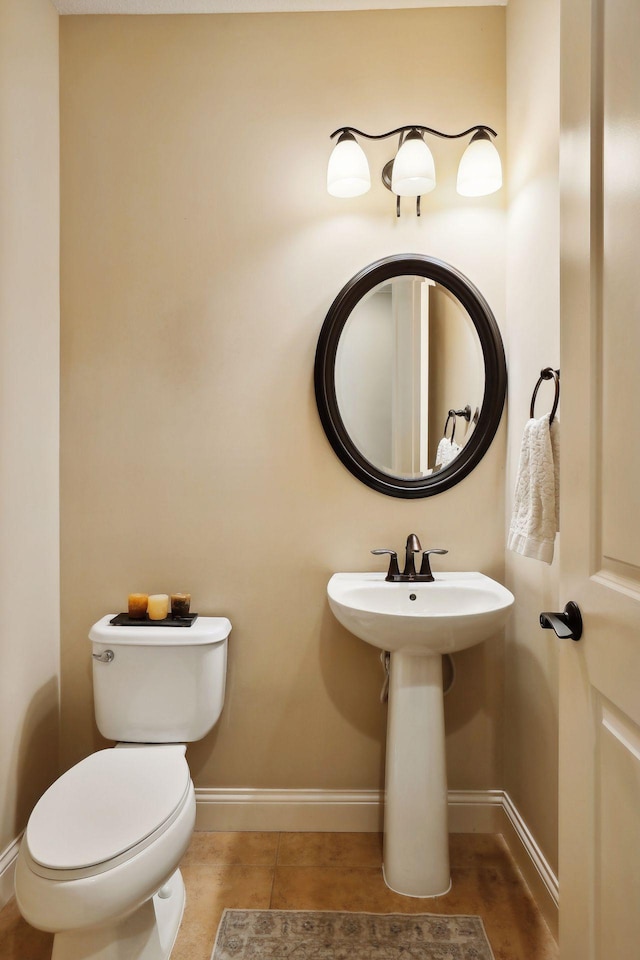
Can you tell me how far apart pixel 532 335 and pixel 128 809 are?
1600mm

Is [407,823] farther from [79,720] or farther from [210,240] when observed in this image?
[210,240]

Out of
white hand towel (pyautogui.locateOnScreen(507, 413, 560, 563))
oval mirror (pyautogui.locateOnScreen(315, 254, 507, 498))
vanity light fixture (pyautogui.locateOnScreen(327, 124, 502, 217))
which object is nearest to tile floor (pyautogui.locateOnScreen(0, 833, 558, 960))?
white hand towel (pyautogui.locateOnScreen(507, 413, 560, 563))

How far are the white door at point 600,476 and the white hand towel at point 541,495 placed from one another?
376 millimetres

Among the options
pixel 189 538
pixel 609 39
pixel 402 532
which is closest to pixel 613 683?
pixel 609 39

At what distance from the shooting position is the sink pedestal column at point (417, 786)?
1729mm

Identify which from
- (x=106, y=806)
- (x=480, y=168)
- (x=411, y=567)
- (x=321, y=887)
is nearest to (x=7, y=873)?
(x=106, y=806)

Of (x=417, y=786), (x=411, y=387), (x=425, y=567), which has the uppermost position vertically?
(x=411, y=387)

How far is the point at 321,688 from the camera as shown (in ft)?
6.78

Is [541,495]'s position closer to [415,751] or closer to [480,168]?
[415,751]

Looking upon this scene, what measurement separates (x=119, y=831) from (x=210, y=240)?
1688mm

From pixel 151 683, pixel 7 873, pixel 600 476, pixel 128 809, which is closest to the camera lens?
pixel 600 476

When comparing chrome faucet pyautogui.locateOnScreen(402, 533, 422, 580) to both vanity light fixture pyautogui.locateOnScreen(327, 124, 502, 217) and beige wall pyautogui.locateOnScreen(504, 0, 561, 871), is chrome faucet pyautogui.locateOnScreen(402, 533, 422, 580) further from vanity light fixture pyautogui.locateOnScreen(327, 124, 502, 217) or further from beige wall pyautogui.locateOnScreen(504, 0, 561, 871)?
vanity light fixture pyautogui.locateOnScreen(327, 124, 502, 217)

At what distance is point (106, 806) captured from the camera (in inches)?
55.4

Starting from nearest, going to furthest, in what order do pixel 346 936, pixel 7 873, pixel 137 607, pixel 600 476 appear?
pixel 600 476, pixel 346 936, pixel 7 873, pixel 137 607
